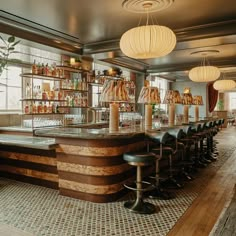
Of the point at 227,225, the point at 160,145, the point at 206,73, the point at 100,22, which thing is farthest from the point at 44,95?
the point at 227,225

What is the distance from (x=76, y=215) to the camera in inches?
122

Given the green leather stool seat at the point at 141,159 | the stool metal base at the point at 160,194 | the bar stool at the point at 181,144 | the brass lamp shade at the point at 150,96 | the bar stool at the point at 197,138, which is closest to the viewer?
the green leather stool seat at the point at 141,159

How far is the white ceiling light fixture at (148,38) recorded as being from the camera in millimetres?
3398

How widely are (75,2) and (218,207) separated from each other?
3529mm

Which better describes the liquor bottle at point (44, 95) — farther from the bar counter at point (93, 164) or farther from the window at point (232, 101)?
the window at point (232, 101)

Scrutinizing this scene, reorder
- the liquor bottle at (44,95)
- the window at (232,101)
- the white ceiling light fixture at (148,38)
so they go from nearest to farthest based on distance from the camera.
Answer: the white ceiling light fixture at (148,38)
the liquor bottle at (44,95)
the window at (232,101)

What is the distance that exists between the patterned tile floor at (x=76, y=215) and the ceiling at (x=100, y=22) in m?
2.86

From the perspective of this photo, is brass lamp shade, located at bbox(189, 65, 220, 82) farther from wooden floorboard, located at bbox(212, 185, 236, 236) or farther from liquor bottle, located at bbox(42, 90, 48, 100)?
wooden floorboard, located at bbox(212, 185, 236, 236)

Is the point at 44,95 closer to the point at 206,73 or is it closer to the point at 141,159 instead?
the point at 141,159

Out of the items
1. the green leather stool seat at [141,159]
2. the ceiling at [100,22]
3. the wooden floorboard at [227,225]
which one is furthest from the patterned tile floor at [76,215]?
the ceiling at [100,22]

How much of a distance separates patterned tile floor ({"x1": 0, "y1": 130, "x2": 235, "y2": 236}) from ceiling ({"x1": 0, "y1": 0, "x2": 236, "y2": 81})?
286cm

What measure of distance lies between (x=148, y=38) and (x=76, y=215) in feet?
7.90

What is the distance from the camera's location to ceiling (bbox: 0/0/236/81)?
158 inches

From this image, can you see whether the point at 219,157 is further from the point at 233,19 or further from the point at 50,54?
the point at 50,54
